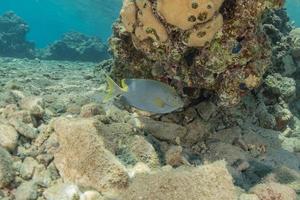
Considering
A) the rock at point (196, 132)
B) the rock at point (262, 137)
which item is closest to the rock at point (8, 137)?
the rock at point (196, 132)

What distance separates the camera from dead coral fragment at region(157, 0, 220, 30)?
Result: 11.3 feet

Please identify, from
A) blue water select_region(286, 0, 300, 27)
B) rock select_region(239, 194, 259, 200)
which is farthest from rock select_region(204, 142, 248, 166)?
blue water select_region(286, 0, 300, 27)

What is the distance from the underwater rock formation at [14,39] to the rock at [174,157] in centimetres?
1823

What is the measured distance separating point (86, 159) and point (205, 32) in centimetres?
166

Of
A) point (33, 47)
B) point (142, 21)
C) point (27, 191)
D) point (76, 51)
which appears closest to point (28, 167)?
point (27, 191)

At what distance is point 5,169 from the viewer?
2.87 m

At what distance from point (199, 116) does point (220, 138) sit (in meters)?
0.38

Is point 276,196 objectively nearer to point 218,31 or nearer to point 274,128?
point 218,31

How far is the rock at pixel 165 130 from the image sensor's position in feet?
13.3

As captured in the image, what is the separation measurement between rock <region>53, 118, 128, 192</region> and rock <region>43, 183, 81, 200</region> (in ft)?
0.68

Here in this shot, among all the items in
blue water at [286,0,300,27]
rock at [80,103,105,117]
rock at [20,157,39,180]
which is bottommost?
rock at [20,157,39,180]

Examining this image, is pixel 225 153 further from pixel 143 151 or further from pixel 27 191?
pixel 27 191

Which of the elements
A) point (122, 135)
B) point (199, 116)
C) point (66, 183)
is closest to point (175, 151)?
point (122, 135)

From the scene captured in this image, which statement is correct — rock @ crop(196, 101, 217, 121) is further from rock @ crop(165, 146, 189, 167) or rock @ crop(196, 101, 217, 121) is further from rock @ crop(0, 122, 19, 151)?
rock @ crop(0, 122, 19, 151)
